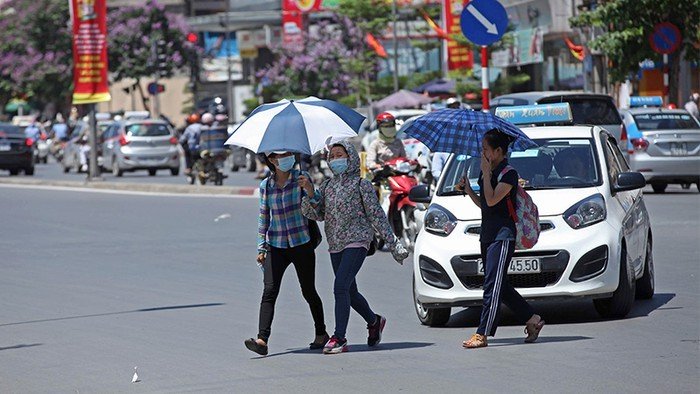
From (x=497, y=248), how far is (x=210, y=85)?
3265 inches

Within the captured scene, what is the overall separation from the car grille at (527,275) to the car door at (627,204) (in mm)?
721

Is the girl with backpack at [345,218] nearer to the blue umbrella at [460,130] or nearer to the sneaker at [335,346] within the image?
the sneaker at [335,346]

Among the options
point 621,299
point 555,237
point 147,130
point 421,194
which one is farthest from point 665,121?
point 555,237

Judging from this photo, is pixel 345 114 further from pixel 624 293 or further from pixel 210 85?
pixel 210 85

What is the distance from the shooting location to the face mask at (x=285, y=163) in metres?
10.9

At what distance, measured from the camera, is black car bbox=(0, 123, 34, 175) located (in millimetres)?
45906

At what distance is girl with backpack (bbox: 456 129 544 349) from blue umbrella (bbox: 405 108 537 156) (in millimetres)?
135

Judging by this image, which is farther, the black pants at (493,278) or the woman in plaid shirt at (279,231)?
the woman in plaid shirt at (279,231)

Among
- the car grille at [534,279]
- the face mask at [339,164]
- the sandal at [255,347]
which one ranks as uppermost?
the face mask at [339,164]

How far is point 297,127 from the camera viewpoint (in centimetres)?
1097

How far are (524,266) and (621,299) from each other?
90cm

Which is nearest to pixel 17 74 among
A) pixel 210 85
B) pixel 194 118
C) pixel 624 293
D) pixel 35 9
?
pixel 35 9

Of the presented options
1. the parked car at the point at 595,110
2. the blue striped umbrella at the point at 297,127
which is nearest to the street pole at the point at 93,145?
the parked car at the point at 595,110

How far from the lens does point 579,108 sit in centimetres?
2673
